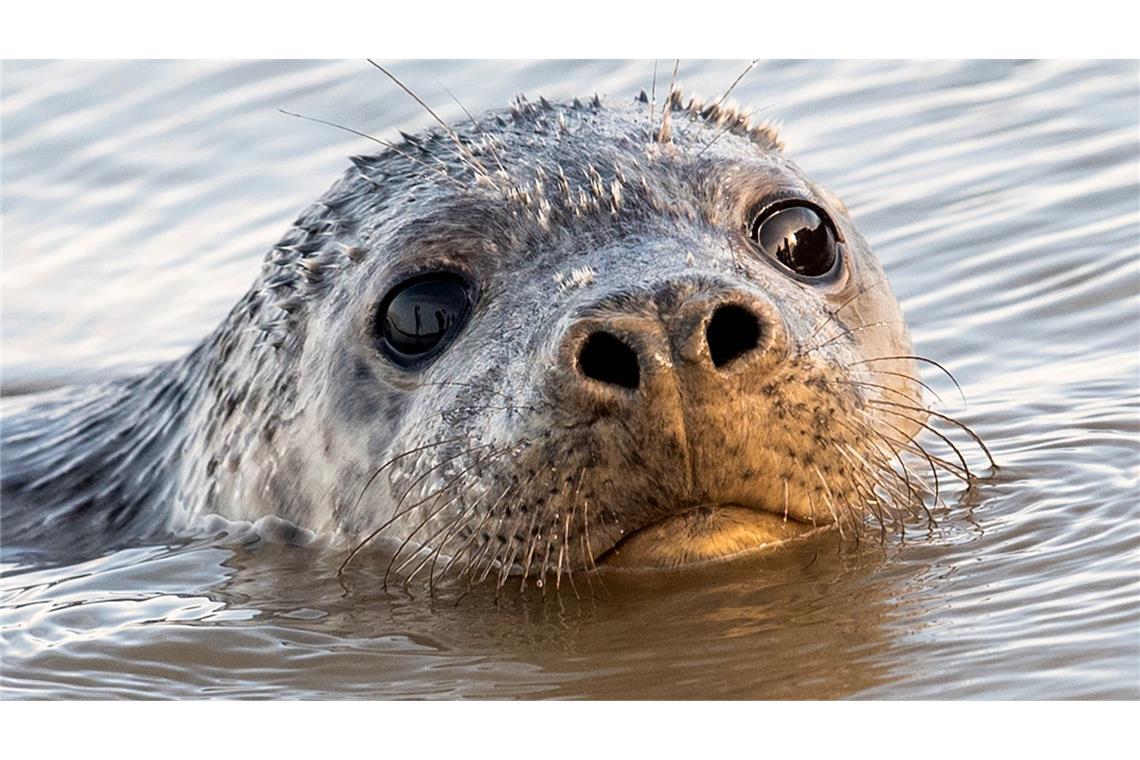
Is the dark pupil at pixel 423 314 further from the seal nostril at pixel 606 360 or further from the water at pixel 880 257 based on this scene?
the seal nostril at pixel 606 360

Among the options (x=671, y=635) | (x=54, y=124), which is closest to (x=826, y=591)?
(x=671, y=635)

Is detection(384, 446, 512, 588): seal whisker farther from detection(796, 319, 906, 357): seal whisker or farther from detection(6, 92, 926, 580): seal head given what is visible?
detection(796, 319, 906, 357): seal whisker

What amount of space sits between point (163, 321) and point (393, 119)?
6.84ft

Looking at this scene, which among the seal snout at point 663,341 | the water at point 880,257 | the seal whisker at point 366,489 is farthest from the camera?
the seal whisker at point 366,489

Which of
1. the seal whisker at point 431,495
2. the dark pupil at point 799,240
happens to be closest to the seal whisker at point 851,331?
the dark pupil at point 799,240

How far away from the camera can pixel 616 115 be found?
20.3ft

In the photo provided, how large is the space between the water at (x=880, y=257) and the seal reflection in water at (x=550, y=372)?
0.68 feet

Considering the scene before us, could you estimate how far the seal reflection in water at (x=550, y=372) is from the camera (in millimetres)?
4797

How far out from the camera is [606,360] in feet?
15.7

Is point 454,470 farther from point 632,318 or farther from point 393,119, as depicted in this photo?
point 393,119

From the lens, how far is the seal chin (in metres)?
5.01

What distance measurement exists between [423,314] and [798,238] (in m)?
1.11

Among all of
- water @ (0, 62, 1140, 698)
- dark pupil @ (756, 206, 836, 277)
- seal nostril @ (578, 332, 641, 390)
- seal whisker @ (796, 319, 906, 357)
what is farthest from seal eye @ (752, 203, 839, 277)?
seal nostril @ (578, 332, 641, 390)

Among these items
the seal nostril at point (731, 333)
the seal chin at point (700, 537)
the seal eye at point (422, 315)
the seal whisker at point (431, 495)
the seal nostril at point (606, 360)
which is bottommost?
the seal chin at point (700, 537)
